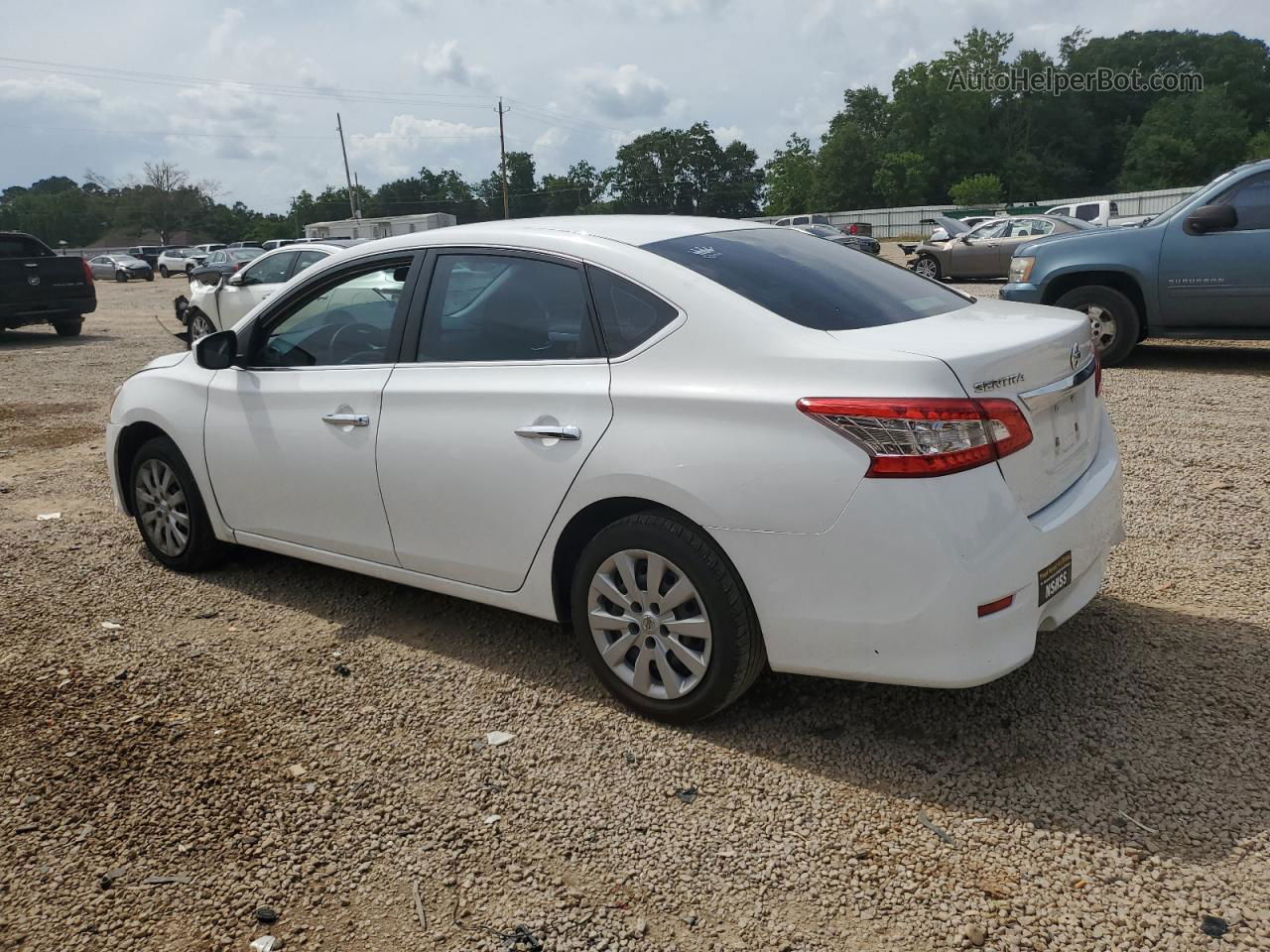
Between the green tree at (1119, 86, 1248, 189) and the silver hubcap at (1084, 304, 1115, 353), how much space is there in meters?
68.9

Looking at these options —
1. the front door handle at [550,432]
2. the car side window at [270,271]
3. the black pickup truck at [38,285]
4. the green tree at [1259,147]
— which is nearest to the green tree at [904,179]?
the green tree at [1259,147]

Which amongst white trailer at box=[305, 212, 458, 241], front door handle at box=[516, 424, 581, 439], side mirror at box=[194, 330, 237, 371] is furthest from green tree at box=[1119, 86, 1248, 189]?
front door handle at box=[516, 424, 581, 439]

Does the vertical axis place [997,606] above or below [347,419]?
below

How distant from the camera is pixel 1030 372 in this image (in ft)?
9.88

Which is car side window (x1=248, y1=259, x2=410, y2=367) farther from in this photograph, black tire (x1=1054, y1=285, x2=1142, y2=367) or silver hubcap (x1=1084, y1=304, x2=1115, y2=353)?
silver hubcap (x1=1084, y1=304, x2=1115, y2=353)

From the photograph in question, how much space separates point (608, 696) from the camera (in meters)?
3.61

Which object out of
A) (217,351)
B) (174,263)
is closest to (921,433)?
(217,351)

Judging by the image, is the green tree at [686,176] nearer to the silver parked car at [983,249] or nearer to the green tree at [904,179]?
the green tree at [904,179]

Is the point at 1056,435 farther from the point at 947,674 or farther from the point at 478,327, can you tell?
the point at 478,327

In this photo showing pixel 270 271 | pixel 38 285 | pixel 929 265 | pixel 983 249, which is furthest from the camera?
pixel 929 265

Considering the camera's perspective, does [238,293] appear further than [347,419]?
Yes

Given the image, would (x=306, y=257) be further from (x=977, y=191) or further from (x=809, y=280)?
(x=977, y=191)

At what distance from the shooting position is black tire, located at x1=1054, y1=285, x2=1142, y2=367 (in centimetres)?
943

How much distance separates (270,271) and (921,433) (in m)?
12.5
